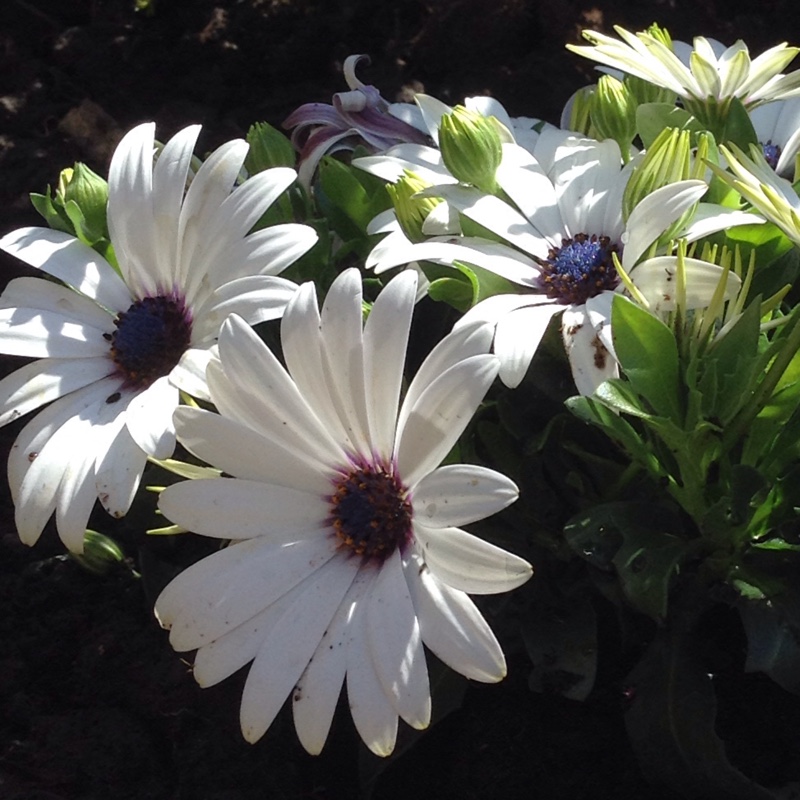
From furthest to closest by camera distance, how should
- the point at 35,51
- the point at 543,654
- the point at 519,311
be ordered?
1. the point at 35,51
2. the point at 543,654
3. the point at 519,311

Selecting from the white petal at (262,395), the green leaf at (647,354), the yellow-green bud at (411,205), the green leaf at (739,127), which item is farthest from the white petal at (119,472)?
the green leaf at (739,127)

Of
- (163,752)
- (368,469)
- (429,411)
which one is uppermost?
(429,411)

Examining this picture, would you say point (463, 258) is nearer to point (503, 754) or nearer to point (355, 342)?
point (355, 342)

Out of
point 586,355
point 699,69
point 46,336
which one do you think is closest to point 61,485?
point 46,336

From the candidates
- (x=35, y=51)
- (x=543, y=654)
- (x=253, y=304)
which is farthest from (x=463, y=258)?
(x=35, y=51)

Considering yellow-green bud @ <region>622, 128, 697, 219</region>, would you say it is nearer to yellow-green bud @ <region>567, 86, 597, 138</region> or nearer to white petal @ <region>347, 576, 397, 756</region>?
yellow-green bud @ <region>567, 86, 597, 138</region>

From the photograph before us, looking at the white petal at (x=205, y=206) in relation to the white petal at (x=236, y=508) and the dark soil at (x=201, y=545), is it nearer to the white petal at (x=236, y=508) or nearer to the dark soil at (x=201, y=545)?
the white petal at (x=236, y=508)

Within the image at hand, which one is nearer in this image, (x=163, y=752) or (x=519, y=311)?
(x=519, y=311)
